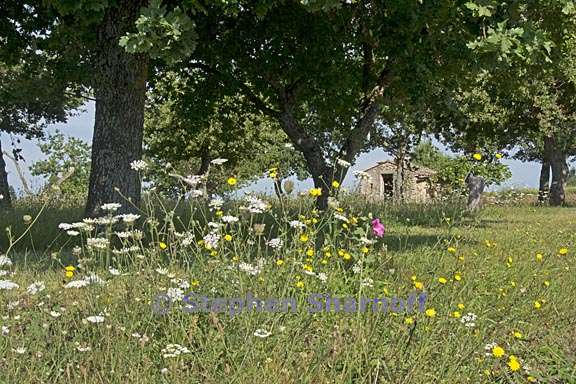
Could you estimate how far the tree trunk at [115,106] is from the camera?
9.07 meters

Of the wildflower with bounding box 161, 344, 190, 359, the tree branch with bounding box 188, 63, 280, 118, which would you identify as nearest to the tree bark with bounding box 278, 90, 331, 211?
the tree branch with bounding box 188, 63, 280, 118

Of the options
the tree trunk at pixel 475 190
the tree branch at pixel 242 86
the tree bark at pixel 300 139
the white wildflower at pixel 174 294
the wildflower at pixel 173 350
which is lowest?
the wildflower at pixel 173 350

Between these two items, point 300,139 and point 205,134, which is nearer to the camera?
point 300,139

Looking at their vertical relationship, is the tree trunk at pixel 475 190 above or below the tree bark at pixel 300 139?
below

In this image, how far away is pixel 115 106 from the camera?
9094 millimetres

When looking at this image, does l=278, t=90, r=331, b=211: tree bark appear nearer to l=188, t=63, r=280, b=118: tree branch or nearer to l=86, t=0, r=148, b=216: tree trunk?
l=188, t=63, r=280, b=118: tree branch

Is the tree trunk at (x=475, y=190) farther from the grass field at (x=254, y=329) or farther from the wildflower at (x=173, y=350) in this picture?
the wildflower at (x=173, y=350)

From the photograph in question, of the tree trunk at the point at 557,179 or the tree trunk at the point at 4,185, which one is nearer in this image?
the tree trunk at the point at 4,185

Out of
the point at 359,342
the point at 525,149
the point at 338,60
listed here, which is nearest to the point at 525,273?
the point at 359,342

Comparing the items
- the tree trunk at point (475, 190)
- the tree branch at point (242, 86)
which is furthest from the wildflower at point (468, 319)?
the tree trunk at point (475, 190)

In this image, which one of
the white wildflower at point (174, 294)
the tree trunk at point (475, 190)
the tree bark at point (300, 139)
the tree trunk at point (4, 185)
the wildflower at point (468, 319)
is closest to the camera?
the white wildflower at point (174, 294)

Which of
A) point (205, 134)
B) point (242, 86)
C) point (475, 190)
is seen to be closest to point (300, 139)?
point (242, 86)

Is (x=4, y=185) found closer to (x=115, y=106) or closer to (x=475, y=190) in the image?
(x=115, y=106)

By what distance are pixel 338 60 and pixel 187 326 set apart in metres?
10.3
